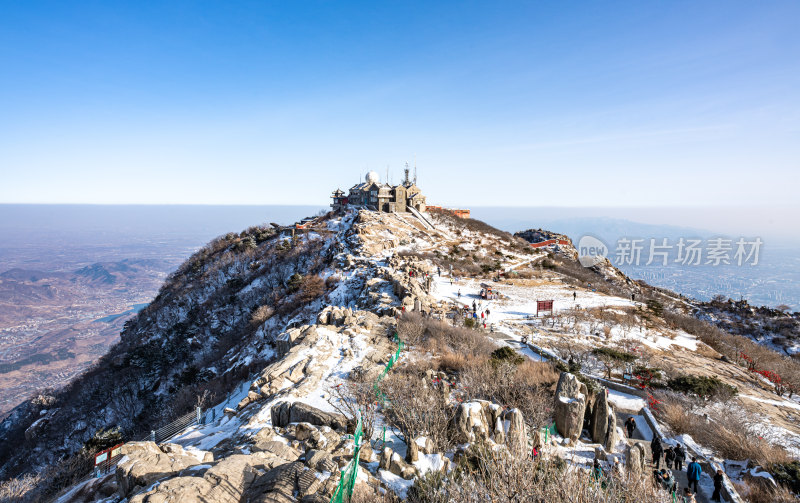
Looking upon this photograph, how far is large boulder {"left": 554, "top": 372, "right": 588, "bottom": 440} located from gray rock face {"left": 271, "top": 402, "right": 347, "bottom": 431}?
654cm

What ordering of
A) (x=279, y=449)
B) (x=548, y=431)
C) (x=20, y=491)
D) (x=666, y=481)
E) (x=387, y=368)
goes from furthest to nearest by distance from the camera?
(x=387, y=368), (x=20, y=491), (x=548, y=431), (x=279, y=449), (x=666, y=481)

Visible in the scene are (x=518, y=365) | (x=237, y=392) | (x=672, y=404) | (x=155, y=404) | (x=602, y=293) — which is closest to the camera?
(x=672, y=404)

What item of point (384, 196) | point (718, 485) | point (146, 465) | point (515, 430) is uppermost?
point (384, 196)

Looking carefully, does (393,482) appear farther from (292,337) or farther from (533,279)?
(533,279)

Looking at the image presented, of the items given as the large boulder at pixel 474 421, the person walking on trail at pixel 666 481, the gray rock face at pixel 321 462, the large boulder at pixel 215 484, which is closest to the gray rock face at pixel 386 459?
the gray rock face at pixel 321 462

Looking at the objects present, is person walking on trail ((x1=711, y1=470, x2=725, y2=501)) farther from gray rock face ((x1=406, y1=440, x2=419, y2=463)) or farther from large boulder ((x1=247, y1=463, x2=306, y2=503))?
large boulder ((x1=247, y1=463, x2=306, y2=503))

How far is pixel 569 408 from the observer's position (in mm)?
10523

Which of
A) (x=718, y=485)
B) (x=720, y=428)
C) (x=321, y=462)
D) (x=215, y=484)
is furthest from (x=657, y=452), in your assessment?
(x=215, y=484)

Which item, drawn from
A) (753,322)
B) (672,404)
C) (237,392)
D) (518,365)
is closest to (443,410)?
(518,365)

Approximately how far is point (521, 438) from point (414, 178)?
69.1 meters

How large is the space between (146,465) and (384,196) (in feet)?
191

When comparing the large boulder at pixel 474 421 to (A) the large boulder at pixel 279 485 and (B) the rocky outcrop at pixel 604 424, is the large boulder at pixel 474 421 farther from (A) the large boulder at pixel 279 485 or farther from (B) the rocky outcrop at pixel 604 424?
(A) the large boulder at pixel 279 485

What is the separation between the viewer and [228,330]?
132 ft

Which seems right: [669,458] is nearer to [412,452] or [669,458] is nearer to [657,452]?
[657,452]
